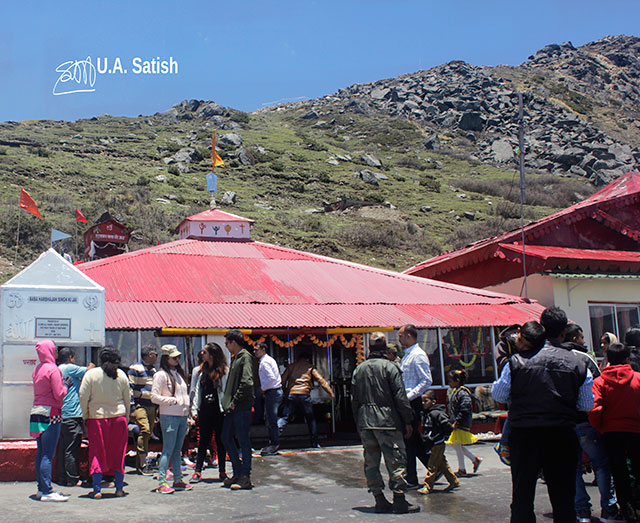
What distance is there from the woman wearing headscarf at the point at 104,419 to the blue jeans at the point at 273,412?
3629mm

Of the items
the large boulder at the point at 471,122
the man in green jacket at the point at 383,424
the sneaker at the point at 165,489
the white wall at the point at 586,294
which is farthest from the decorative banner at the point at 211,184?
the large boulder at the point at 471,122

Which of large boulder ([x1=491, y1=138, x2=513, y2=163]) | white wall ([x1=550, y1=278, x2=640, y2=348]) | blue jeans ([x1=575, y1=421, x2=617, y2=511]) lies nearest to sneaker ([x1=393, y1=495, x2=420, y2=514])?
blue jeans ([x1=575, y1=421, x2=617, y2=511])

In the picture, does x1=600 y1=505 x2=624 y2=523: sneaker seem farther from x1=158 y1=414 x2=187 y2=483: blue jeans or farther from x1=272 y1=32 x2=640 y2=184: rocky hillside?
x1=272 y1=32 x2=640 y2=184: rocky hillside

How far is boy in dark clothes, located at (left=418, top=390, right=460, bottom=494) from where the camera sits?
7.46 meters

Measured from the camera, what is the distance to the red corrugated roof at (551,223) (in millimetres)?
17016

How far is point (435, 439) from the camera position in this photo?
757 centimetres

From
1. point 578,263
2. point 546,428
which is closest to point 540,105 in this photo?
point 578,263

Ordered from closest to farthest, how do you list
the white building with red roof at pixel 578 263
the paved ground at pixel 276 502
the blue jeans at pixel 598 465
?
the blue jeans at pixel 598 465, the paved ground at pixel 276 502, the white building with red roof at pixel 578 263

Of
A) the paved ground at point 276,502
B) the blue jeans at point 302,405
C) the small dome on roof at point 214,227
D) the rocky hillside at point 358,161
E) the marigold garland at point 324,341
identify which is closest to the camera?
the paved ground at point 276,502

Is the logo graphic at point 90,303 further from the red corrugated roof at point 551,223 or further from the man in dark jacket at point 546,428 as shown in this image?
the red corrugated roof at point 551,223

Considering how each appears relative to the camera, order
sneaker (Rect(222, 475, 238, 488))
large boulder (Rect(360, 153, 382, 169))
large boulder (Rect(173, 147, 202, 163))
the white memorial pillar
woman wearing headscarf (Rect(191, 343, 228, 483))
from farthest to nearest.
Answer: large boulder (Rect(360, 153, 382, 169)) < large boulder (Rect(173, 147, 202, 163)) < the white memorial pillar < woman wearing headscarf (Rect(191, 343, 228, 483)) < sneaker (Rect(222, 475, 238, 488))

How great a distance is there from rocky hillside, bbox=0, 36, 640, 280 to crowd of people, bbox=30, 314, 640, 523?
865 inches

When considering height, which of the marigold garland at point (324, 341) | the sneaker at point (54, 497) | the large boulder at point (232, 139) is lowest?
the sneaker at point (54, 497)

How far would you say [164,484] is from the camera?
7.63m
